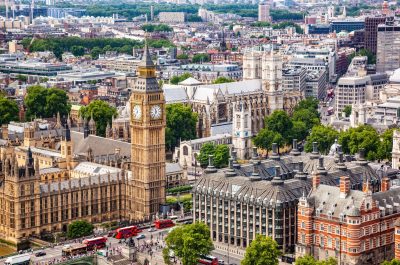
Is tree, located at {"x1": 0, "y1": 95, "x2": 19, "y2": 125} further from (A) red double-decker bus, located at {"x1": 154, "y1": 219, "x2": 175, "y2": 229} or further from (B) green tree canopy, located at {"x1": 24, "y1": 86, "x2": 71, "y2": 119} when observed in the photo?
(A) red double-decker bus, located at {"x1": 154, "y1": 219, "x2": 175, "y2": 229}

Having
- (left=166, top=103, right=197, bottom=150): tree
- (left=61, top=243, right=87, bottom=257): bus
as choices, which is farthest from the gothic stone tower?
(left=61, top=243, right=87, bottom=257): bus

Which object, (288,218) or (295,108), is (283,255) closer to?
(288,218)

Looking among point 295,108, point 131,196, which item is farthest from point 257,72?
point 131,196

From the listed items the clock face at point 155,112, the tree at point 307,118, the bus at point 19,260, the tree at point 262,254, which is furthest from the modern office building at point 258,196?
the tree at point 307,118

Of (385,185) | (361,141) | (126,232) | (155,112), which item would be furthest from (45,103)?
(385,185)

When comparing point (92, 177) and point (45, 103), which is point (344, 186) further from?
point (45, 103)

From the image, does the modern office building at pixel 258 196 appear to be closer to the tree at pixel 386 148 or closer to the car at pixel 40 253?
the car at pixel 40 253
